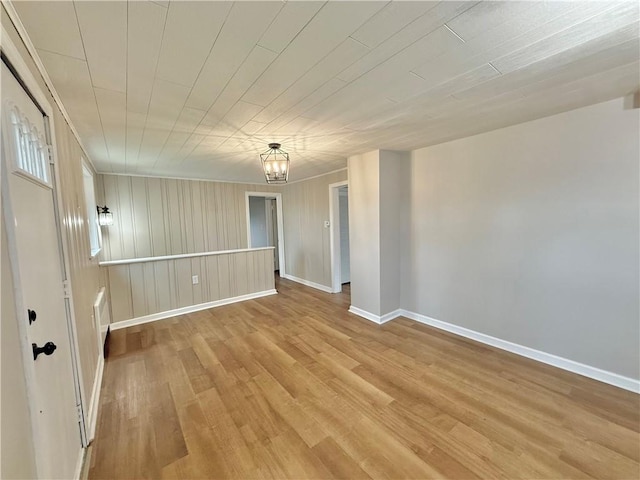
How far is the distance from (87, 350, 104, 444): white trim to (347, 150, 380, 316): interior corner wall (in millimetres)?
2936

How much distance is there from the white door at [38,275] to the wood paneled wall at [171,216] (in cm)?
316

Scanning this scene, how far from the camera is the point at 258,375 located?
2.41m

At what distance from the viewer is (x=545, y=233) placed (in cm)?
244

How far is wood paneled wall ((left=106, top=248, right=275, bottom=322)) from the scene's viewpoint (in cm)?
351

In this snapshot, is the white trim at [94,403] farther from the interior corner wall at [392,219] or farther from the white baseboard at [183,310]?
the interior corner wall at [392,219]

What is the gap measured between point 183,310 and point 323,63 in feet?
12.7

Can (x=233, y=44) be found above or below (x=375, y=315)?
above

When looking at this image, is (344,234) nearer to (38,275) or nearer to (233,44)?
(233,44)

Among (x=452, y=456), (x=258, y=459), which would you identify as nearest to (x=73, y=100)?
(x=258, y=459)

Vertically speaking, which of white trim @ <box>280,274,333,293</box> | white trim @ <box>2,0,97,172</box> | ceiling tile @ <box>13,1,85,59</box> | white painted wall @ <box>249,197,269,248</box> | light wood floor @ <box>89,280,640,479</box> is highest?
ceiling tile @ <box>13,1,85,59</box>

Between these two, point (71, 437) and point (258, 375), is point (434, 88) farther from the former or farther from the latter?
point (71, 437)

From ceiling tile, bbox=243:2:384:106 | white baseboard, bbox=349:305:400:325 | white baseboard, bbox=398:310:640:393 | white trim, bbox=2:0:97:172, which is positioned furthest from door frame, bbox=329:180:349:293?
white trim, bbox=2:0:97:172

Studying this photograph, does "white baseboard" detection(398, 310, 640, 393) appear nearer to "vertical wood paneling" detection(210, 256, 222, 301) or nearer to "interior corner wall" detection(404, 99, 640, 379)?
"interior corner wall" detection(404, 99, 640, 379)

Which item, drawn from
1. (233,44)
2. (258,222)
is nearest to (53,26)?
(233,44)
